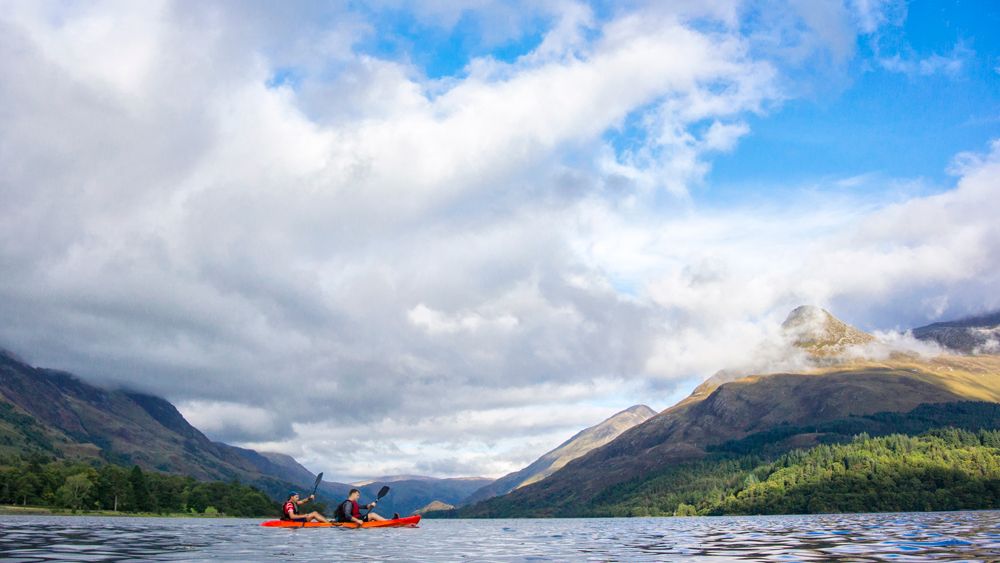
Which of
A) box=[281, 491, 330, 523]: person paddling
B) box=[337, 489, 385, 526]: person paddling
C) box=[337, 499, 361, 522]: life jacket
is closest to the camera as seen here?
box=[337, 489, 385, 526]: person paddling

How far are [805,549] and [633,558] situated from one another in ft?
43.0

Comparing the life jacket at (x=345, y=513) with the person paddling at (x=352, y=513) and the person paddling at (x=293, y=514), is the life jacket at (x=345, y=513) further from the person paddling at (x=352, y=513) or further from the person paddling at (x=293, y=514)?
the person paddling at (x=293, y=514)

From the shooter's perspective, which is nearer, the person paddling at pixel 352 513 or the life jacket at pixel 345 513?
the person paddling at pixel 352 513

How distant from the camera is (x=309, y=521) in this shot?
300ft

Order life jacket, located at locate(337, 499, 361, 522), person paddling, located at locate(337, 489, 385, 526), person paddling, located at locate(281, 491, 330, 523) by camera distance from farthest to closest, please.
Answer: person paddling, located at locate(281, 491, 330, 523) < life jacket, located at locate(337, 499, 361, 522) < person paddling, located at locate(337, 489, 385, 526)

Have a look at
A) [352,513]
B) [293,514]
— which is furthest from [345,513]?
[293,514]

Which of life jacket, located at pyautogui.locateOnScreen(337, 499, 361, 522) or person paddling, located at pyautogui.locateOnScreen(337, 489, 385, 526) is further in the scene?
life jacket, located at pyautogui.locateOnScreen(337, 499, 361, 522)

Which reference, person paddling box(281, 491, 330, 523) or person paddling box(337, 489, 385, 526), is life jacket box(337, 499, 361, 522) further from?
person paddling box(281, 491, 330, 523)

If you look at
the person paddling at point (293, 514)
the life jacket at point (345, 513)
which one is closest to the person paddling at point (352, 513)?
the life jacket at point (345, 513)

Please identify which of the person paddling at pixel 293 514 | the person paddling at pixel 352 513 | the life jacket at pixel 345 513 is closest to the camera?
the person paddling at pixel 352 513

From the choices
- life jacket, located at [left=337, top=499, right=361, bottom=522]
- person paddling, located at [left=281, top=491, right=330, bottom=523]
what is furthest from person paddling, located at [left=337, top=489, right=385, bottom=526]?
person paddling, located at [left=281, top=491, right=330, bottom=523]

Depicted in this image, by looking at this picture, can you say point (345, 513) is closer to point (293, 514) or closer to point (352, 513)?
point (352, 513)

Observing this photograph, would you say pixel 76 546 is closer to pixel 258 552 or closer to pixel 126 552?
pixel 126 552

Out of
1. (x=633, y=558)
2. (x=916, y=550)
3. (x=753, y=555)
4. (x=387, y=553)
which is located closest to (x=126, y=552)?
(x=387, y=553)
